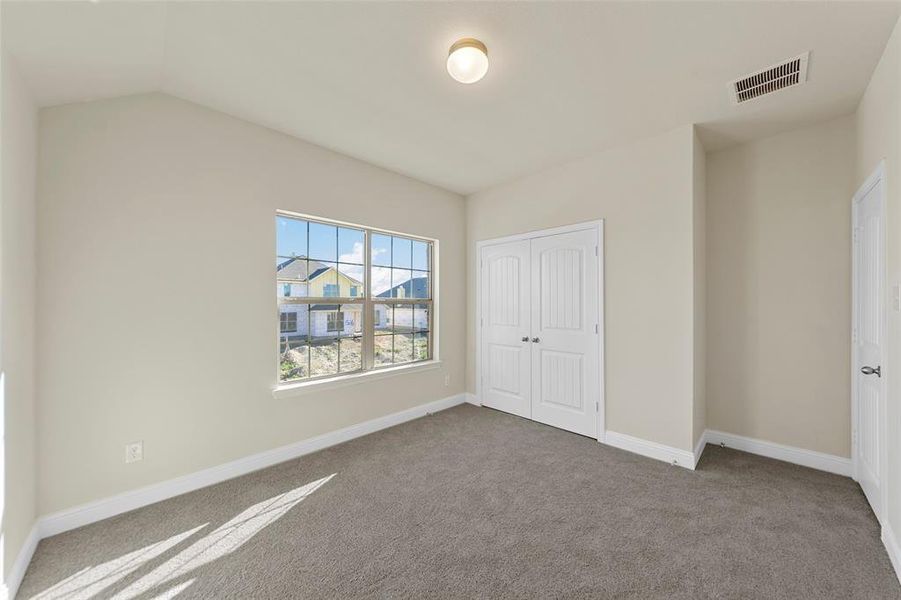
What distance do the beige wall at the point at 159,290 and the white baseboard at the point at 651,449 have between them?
2.52m

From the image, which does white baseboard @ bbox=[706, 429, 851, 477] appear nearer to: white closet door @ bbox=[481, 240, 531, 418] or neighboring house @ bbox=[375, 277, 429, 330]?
white closet door @ bbox=[481, 240, 531, 418]

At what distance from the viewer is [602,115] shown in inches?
104

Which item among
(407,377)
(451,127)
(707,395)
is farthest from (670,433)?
(451,127)

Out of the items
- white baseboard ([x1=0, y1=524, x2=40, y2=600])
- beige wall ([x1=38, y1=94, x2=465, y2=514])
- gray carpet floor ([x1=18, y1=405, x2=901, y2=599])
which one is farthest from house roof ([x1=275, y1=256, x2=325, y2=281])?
white baseboard ([x1=0, y1=524, x2=40, y2=600])

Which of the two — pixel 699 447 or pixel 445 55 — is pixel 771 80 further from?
pixel 699 447

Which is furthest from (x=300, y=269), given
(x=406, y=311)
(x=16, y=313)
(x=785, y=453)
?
(x=785, y=453)

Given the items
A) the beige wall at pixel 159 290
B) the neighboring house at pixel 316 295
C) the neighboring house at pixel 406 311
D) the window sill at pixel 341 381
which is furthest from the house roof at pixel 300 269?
the window sill at pixel 341 381

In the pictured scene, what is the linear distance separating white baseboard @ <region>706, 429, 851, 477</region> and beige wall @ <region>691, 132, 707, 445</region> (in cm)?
16

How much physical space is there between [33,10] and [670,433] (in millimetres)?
4408

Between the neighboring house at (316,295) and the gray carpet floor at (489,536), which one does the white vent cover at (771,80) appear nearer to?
the gray carpet floor at (489,536)

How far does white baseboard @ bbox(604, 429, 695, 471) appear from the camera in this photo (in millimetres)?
2770

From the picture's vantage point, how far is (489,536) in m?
1.98

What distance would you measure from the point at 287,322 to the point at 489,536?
7.31 ft

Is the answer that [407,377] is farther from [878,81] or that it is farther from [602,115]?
[878,81]
